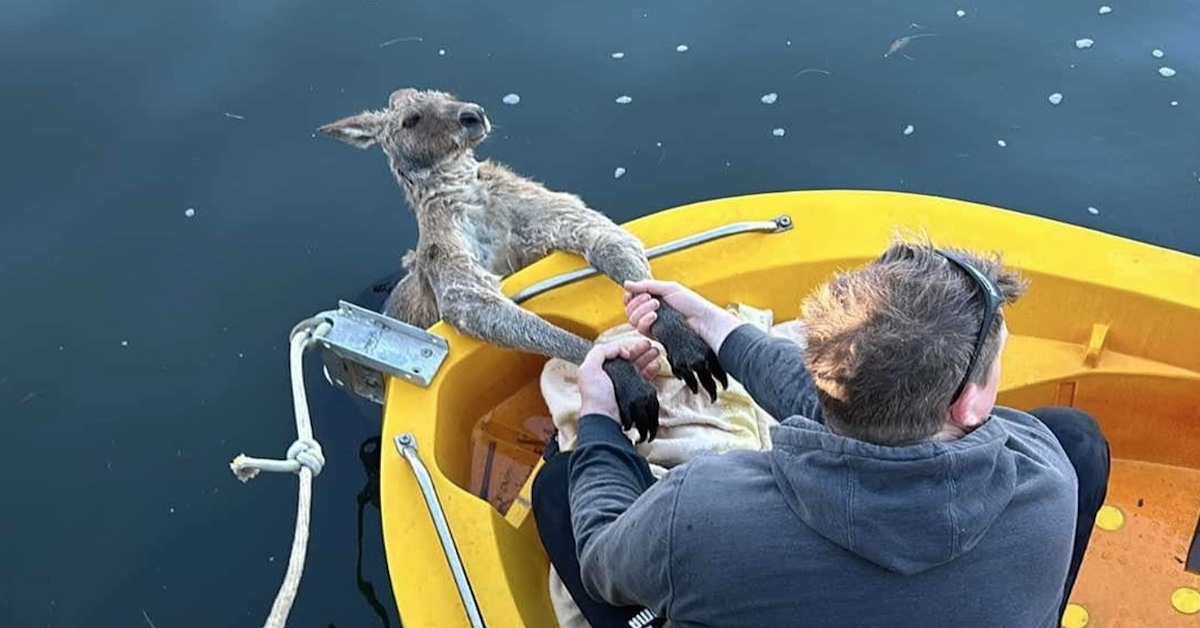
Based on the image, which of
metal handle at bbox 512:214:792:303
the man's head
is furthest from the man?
metal handle at bbox 512:214:792:303

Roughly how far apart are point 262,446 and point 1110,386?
133 inches

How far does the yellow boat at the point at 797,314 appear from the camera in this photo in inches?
142

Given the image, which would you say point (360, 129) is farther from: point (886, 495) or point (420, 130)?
point (886, 495)

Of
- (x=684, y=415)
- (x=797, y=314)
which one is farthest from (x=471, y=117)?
(x=684, y=415)

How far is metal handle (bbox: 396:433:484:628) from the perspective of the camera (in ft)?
10.6

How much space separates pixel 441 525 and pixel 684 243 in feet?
4.58

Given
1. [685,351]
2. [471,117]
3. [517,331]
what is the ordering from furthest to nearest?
[471,117] < [517,331] < [685,351]

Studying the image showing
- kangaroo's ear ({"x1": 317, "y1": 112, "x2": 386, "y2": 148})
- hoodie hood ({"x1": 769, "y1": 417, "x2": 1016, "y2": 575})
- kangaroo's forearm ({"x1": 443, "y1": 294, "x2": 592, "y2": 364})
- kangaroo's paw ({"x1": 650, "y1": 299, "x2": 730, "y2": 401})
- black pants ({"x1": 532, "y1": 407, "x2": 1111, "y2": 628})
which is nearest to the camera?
hoodie hood ({"x1": 769, "y1": 417, "x2": 1016, "y2": 575})

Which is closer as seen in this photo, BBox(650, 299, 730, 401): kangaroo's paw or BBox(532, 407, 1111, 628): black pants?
BBox(532, 407, 1111, 628): black pants

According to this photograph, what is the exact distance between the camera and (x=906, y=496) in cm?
200

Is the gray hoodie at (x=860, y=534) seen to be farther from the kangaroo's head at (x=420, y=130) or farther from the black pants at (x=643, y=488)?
the kangaroo's head at (x=420, y=130)

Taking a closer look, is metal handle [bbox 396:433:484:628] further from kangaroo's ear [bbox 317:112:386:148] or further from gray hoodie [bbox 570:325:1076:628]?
kangaroo's ear [bbox 317:112:386:148]

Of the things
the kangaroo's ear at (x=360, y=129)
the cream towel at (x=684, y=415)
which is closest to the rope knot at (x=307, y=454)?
the cream towel at (x=684, y=415)

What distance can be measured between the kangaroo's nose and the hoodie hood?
2.93m
